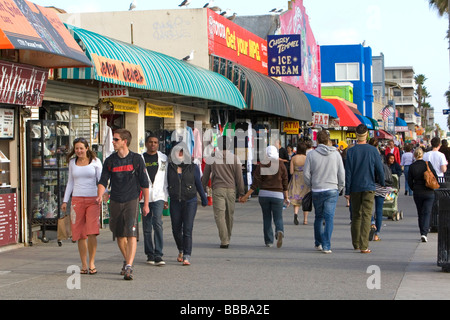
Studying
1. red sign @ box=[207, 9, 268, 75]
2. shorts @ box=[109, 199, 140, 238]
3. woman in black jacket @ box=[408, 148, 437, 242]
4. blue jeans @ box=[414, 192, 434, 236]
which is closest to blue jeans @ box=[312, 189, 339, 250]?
woman in black jacket @ box=[408, 148, 437, 242]

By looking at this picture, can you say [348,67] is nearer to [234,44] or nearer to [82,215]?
[234,44]

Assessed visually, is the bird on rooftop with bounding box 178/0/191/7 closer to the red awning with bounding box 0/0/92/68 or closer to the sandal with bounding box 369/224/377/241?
the red awning with bounding box 0/0/92/68

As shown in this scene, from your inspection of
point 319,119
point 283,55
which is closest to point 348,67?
point 319,119

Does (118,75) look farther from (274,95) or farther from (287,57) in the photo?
(287,57)

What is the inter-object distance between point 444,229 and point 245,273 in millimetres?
2605

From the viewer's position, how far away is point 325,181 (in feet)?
38.5

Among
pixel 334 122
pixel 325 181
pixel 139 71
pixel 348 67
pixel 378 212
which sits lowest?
pixel 378 212

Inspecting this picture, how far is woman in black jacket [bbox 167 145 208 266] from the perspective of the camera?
10.6 meters

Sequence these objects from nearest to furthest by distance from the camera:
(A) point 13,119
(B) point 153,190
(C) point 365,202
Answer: (B) point 153,190 → (C) point 365,202 → (A) point 13,119

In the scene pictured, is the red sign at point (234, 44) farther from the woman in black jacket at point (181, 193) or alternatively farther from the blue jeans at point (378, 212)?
the woman in black jacket at point (181, 193)

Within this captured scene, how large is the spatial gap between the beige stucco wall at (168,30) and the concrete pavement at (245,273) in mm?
8847
